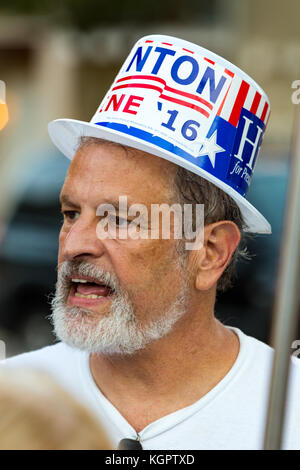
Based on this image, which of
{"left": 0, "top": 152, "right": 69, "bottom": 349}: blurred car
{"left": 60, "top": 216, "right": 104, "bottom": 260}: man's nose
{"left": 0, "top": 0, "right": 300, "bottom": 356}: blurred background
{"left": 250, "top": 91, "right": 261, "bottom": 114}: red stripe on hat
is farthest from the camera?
{"left": 0, "top": 0, "right": 300, "bottom": 356}: blurred background

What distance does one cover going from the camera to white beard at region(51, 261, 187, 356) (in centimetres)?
197

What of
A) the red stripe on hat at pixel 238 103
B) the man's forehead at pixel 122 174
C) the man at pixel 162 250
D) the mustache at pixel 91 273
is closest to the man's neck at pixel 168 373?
the man at pixel 162 250

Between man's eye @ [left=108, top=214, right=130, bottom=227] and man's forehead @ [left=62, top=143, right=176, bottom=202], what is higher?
man's forehead @ [left=62, top=143, right=176, bottom=202]

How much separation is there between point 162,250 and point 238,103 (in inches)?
17.0

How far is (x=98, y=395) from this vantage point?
2.14m

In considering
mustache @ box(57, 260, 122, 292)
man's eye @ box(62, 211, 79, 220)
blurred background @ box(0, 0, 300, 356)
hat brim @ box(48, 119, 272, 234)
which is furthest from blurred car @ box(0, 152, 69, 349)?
mustache @ box(57, 260, 122, 292)

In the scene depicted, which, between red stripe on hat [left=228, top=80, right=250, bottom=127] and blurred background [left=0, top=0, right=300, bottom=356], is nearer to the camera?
red stripe on hat [left=228, top=80, right=250, bottom=127]

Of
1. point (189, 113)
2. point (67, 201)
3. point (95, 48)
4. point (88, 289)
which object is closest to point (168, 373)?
point (88, 289)

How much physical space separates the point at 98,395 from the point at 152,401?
0.50 feet

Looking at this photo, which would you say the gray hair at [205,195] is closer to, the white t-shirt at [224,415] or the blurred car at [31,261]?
the white t-shirt at [224,415]

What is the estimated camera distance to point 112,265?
6.51ft

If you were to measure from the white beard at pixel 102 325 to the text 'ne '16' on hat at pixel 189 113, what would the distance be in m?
0.36

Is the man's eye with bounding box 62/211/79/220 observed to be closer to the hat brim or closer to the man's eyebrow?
the man's eyebrow

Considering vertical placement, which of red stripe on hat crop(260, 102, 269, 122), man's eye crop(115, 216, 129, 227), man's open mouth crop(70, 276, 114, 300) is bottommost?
man's open mouth crop(70, 276, 114, 300)
